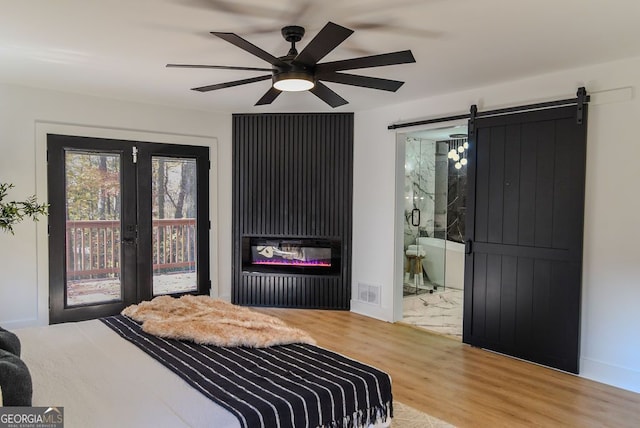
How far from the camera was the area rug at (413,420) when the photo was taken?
2.70 meters

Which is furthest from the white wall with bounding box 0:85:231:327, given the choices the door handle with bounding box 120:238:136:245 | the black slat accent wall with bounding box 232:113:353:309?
the black slat accent wall with bounding box 232:113:353:309

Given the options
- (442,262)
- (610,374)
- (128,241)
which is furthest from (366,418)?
(442,262)

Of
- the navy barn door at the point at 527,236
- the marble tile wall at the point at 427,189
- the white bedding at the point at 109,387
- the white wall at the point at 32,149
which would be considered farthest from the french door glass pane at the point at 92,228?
the marble tile wall at the point at 427,189

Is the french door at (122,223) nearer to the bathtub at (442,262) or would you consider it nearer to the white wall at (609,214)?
the bathtub at (442,262)

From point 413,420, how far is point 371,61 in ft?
7.41

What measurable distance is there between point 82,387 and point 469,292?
354 cm

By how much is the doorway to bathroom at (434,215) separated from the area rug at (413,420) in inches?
147

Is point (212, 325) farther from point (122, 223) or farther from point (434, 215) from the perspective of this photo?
point (434, 215)

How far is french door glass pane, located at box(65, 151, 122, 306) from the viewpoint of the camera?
4645mm

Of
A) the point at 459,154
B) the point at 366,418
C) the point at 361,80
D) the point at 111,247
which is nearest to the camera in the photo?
the point at 366,418

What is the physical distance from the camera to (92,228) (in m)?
4.76

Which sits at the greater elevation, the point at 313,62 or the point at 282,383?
the point at 313,62

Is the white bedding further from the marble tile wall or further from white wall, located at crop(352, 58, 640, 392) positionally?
A: the marble tile wall

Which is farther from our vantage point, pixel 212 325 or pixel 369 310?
pixel 369 310
